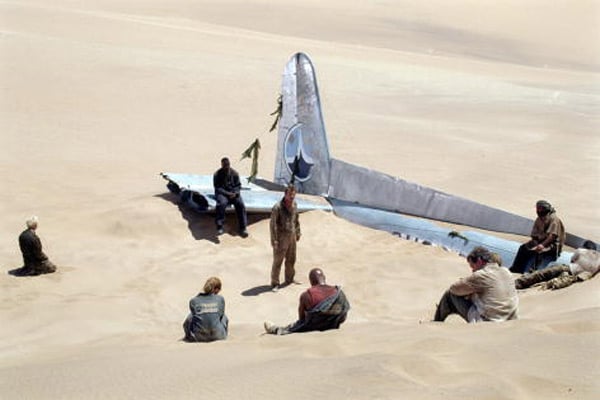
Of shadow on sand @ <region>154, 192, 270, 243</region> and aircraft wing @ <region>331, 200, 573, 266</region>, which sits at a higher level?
aircraft wing @ <region>331, 200, 573, 266</region>

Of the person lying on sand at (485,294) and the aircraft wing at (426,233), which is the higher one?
the person lying on sand at (485,294)

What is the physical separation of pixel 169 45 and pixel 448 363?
116 ft

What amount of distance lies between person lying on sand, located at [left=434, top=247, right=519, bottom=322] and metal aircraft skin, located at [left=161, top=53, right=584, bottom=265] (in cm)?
348

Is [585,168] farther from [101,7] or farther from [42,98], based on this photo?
[101,7]

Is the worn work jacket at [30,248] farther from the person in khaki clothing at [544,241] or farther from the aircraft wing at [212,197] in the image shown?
the person in khaki clothing at [544,241]

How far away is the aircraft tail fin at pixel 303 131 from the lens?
511 inches

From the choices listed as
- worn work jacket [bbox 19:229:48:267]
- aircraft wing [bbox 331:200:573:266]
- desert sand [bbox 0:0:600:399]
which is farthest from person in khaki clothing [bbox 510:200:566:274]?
worn work jacket [bbox 19:229:48:267]

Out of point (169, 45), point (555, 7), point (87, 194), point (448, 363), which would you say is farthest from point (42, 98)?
point (555, 7)

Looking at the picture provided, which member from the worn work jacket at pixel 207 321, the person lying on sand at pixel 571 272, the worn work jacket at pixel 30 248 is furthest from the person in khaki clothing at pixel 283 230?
the worn work jacket at pixel 30 248

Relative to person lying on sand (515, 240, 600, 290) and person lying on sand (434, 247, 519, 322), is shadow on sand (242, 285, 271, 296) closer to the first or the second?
person lying on sand (515, 240, 600, 290)

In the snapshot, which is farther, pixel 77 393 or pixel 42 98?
pixel 42 98

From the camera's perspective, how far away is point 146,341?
23.1 feet

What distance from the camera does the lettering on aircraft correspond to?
13.1 m

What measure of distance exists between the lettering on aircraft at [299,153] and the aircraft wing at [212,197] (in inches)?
16.7
